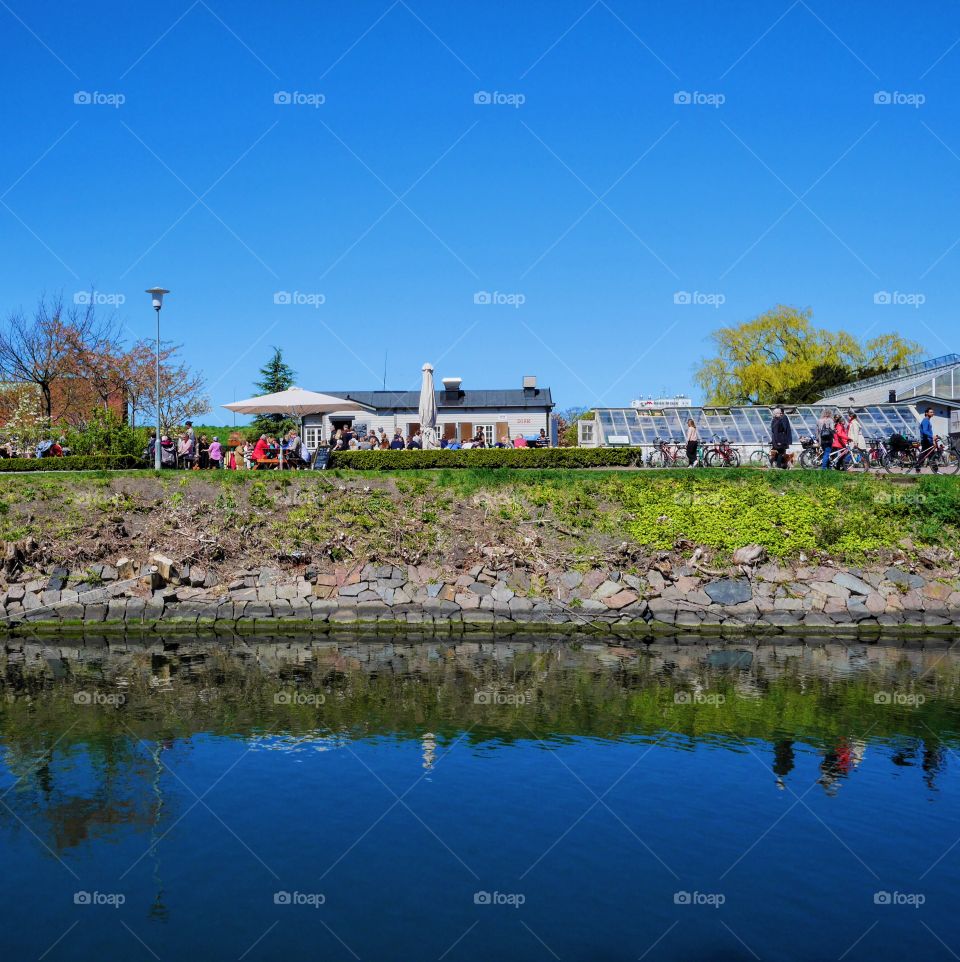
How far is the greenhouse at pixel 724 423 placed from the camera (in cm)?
3947

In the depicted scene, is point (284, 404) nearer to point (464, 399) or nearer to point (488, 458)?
point (488, 458)

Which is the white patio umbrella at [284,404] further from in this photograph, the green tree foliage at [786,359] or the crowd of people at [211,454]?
the green tree foliage at [786,359]

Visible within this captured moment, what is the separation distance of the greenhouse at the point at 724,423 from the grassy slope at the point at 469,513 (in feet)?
51.1

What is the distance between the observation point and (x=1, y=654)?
17.5m

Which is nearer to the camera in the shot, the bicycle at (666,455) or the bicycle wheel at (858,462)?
the bicycle wheel at (858,462)

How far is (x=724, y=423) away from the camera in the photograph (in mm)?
41250

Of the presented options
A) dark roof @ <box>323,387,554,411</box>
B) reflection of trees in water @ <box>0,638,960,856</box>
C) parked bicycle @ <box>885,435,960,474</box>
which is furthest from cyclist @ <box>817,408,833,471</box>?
dark roof @ <box>323,387,554,411</box>

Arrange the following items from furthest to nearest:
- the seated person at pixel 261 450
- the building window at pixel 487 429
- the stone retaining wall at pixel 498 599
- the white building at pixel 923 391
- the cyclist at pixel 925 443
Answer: the building window at pixel 487 429
the white building at pixel 923 391
the seated person at pixel 261 450
the cyclist at pixel 925 443
the stone retaining wall at pixel 498 599

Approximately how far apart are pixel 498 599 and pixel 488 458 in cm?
1022

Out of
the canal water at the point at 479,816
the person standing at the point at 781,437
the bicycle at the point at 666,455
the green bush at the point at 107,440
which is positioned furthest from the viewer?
the bicycle at the point at 666,455

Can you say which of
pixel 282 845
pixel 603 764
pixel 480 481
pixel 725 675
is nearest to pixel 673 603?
pixel 725 675

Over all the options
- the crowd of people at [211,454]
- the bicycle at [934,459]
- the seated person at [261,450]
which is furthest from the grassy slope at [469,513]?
the seated person at [261,450]

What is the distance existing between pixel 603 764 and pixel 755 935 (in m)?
3.84

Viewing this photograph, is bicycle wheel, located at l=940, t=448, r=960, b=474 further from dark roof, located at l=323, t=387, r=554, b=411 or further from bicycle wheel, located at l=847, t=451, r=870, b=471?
dark roof, located at l=323, t=387, r=554, b=411
